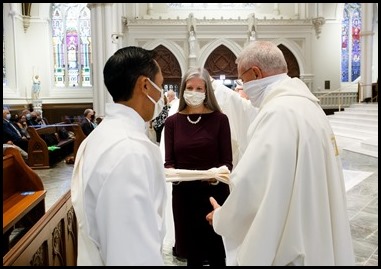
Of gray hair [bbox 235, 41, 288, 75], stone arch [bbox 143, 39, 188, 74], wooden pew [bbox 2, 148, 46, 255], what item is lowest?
wooden pew [bbox 2, 148, 46, 255]

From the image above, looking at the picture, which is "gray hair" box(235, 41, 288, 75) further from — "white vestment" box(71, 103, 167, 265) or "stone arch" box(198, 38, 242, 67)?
"stone arch" box(198, 38, 242, 67)

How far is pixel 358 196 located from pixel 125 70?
17.6ft

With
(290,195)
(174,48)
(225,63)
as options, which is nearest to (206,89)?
(290,195)

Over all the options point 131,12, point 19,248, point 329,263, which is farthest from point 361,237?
point 131,12

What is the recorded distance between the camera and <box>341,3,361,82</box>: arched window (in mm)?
20344

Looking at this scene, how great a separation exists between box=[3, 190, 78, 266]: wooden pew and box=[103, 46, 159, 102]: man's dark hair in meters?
0.92

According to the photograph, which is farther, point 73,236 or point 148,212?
point 73,236

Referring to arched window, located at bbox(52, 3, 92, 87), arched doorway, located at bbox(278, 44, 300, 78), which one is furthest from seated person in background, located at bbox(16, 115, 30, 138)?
arched doorway, located at bbox(278, 44, 300, 78)

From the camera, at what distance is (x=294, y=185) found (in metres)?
1.69

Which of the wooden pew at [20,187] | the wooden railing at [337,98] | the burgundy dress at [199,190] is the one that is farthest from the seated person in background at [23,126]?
the wooden railing at [337,98]

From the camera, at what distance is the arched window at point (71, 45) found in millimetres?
20469

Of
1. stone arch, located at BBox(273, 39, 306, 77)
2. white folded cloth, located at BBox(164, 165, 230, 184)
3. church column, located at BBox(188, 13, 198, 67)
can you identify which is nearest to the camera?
white folded cloth, located at BBox(164, 165, 230, 184)

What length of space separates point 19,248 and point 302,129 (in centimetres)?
142

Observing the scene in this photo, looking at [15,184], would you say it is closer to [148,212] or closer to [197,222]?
[197,222]
